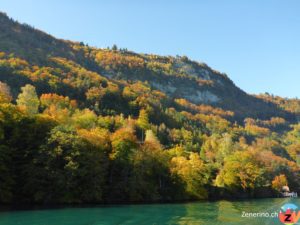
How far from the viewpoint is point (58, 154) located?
74.4 metres

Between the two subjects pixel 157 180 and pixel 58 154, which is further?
pixel 157 180

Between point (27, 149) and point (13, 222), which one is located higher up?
point (27, 149)

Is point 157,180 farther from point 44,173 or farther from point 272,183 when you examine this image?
point 272,183

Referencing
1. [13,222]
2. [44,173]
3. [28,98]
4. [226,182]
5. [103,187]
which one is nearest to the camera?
[13,222]

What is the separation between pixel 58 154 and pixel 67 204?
9.66m

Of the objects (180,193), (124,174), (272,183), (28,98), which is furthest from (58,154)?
(272,183)

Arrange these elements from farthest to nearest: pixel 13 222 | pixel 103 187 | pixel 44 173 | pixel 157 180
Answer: pixel 157 180 < pixel 103 187 < pixel 44 173 < pixel 13 222

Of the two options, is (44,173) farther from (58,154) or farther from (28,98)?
(28,98)

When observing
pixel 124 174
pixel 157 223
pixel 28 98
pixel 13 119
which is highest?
pixel 28 98

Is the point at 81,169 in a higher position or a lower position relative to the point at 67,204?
higher

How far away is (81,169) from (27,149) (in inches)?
440

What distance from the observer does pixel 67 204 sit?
72.9 meters

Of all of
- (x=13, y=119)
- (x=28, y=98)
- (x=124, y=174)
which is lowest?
(x=124, y=174)

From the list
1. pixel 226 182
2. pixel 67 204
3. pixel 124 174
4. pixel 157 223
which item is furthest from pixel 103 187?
pixel 226 182
